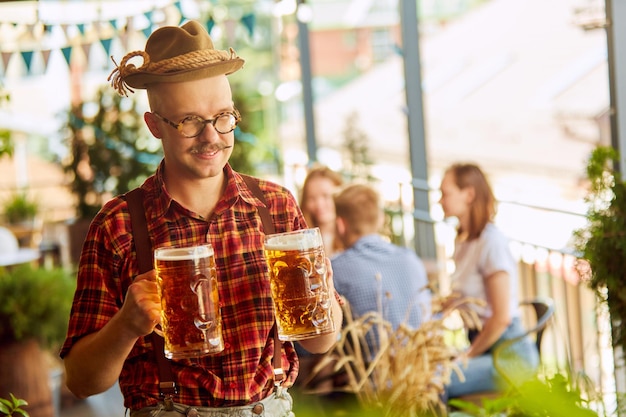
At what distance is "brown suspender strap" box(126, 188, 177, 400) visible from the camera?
139cm

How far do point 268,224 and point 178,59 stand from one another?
306 millimetres

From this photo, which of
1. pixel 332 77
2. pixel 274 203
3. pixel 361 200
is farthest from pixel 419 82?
pixel 332 77

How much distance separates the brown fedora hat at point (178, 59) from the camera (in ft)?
4.42

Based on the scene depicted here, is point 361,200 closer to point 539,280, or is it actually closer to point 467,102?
point 539,280

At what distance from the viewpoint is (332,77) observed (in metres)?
35.8

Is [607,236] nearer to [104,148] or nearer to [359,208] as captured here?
[359,208]

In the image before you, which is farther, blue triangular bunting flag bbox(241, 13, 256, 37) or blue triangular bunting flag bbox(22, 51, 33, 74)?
blue triangular bunting flag bbox(241, 13, 256, 37)

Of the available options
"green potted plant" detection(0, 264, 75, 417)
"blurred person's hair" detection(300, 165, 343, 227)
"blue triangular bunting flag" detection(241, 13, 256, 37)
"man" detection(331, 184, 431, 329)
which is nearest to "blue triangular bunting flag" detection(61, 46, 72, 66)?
"green potted plant" detection(0, 264, 75, 417)

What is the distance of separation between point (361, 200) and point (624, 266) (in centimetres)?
120

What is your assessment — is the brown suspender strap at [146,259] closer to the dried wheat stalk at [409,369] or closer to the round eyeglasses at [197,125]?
the round eyeglasses at [197,125]

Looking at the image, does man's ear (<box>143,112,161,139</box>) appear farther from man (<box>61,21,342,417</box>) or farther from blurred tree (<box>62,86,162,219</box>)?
blurred tree (<box>62,86,162,219</box>)

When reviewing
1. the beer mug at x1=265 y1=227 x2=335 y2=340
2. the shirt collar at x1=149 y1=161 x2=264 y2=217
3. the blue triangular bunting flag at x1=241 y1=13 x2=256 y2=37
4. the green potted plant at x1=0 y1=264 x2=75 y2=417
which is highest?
the blue triangular bunting flag at x1=241 y1=13 x2=256 y2=37

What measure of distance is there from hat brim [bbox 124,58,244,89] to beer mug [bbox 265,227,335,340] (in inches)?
10.4

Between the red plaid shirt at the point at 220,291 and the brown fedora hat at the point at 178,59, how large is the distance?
179 millimetres
